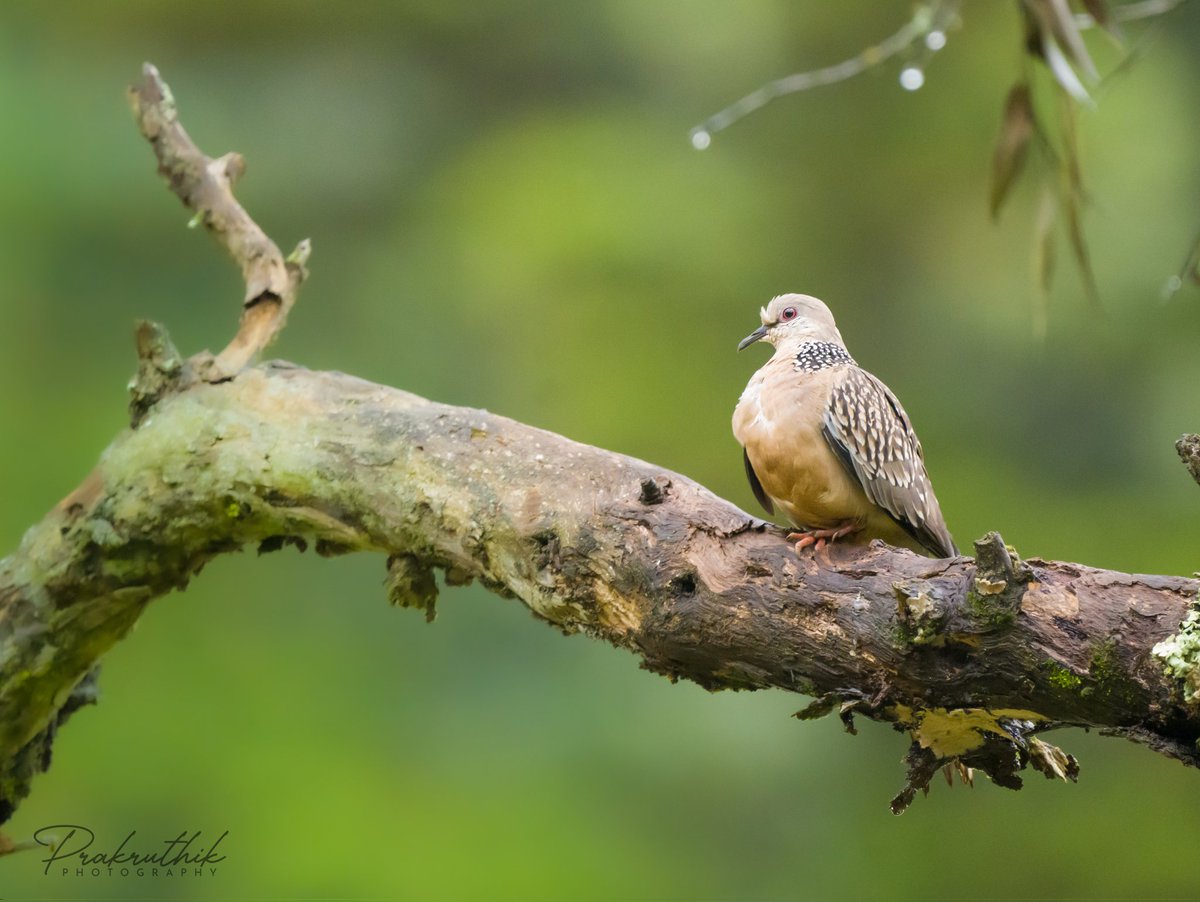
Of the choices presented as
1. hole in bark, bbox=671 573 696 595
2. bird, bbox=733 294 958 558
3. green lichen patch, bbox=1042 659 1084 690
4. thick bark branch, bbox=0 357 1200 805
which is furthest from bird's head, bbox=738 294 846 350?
green lichen patch, bbox=1042 659 1084 690

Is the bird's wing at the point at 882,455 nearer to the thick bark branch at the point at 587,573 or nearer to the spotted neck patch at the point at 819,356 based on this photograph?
the spotted neck patch at the point at 819,356

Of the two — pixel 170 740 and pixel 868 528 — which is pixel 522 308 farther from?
pixel 868 528

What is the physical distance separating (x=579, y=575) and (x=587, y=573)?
0.7 inches

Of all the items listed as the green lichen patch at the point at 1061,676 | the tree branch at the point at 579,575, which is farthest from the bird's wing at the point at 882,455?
the green lichen patch at the point at 1061,676

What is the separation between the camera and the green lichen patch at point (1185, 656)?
175 centimetres

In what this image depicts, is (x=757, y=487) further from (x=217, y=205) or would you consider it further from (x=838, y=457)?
(x=217, y=205)

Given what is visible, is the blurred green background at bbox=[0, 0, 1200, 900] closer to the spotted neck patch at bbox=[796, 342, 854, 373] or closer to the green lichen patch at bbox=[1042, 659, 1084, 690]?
the spotted neck patch at bbox=[796, 342, 854, 373]

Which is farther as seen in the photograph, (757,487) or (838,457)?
(757,487)

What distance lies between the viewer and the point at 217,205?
3.39 meters

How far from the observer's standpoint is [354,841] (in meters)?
6.86

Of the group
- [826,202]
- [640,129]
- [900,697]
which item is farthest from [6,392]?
[900,697]

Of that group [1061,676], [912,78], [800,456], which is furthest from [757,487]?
[1061,676]

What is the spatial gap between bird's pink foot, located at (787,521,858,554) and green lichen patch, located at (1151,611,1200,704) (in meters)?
0.61

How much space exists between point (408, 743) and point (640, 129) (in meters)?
3.76
